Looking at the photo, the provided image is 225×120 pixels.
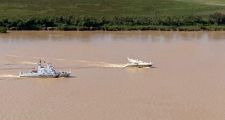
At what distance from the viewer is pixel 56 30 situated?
2028 inches

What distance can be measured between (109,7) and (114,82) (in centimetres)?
3601

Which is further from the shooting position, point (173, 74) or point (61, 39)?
point (61, 39)

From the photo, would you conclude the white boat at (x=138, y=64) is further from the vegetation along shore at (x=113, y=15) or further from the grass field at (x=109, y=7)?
the grass field at (x=109, y=7)

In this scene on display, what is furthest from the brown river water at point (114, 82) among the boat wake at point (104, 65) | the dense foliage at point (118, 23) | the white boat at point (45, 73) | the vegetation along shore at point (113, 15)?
the vegetation along shore at point (113, 15)

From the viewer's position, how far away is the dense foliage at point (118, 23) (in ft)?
172

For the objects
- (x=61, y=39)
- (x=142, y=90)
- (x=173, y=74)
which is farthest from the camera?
(x=61, y=39)

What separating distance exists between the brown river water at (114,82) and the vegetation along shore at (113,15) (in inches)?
367

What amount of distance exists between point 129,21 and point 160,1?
1077 cm

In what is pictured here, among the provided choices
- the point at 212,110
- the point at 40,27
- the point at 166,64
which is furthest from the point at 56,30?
the point at 212,110

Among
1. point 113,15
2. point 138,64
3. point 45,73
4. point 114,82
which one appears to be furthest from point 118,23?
point 114,82

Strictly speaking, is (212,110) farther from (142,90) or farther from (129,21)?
(129,21)

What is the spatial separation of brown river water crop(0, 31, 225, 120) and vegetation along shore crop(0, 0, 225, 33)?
933 cm

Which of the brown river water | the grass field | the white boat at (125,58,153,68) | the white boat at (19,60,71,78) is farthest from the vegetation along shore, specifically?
the white boat at (19,60,71,78)

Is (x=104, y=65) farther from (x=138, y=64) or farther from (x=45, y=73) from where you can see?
(x=45, y=73)
